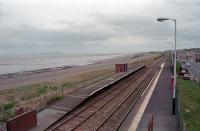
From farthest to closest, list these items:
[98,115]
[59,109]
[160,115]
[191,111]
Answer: [191,111] < [59,109] < [98,115] < [160,115]

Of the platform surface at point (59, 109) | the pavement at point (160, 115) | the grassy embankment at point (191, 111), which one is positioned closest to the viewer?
the pavement at point (160, 115)

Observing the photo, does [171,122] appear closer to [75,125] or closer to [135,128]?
[135,128]

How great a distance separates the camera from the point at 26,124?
59.2ft

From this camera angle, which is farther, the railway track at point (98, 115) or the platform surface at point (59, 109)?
the platform surface at point (59, 109)

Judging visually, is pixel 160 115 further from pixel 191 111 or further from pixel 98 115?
pixel 98 115

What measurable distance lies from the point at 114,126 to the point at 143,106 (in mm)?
6995

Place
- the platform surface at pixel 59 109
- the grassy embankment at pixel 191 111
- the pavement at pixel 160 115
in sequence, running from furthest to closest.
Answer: the grassy embankment at pixel 191 111 → the platform surface at pixel 59 109 → the pavement at pixel 160 115

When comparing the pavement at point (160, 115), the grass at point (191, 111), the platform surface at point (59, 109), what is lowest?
the grass at point (191, 111)

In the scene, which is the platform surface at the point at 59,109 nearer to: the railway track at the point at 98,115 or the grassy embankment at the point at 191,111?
the railway track at the point at 98,115

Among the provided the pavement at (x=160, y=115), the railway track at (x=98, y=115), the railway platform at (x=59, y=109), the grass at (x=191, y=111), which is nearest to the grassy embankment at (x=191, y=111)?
the grass at (x=191, y=111)

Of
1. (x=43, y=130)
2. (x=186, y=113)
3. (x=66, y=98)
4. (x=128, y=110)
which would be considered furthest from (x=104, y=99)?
(x=43, y=130)

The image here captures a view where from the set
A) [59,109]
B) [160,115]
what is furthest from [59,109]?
[160,115]

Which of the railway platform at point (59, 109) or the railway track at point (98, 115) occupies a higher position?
the railway platform at point (59, 109)

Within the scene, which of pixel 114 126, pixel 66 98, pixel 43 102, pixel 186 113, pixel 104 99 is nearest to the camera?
pixel 114 126
